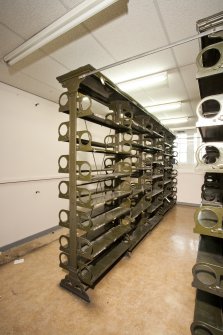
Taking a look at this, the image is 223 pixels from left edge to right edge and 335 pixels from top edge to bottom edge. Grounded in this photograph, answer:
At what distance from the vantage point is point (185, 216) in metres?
4.71

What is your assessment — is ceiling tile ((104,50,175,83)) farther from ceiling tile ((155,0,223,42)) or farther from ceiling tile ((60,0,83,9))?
ceiling tile ((60,0,83,9))

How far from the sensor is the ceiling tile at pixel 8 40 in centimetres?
167

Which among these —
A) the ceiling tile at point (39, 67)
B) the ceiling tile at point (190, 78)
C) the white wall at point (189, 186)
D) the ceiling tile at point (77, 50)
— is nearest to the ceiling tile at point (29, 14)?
the ceiling tile at point (77, 50)

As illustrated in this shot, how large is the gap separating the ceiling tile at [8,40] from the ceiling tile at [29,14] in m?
0.07

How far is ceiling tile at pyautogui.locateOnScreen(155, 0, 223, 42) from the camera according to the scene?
140cm

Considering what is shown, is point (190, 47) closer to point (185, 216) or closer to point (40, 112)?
point (40, 112)

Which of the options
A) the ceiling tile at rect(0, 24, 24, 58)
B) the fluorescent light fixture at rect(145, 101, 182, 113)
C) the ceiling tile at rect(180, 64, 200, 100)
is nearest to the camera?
the ceiling tile at rect(0, 24, 24, 58)

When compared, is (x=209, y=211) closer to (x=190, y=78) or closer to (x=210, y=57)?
(x=210, y=57)

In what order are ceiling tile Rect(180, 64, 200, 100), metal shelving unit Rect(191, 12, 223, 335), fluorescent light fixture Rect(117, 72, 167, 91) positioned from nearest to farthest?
1. metal shelving unit Rect(191, 12, 223, 335)
2. ceiling tile Rect(180, 64, 200, 100)
3. fluorescent light fixture Rect(117, 72, 167, 91)

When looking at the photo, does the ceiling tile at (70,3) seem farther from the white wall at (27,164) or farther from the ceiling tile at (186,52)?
the white wall at (27,164)

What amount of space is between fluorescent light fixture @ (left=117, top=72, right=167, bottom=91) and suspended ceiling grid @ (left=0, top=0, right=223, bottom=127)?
0.10 metres

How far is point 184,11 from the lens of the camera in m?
1.48

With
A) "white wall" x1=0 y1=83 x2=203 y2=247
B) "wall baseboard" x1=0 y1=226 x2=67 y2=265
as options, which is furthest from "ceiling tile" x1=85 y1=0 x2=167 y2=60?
"wall baseboard" x1=0 y1=226 x2=67 y2=265

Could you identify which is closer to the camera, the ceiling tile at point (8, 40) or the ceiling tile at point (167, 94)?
the ceiling tile at point (8, 40)
